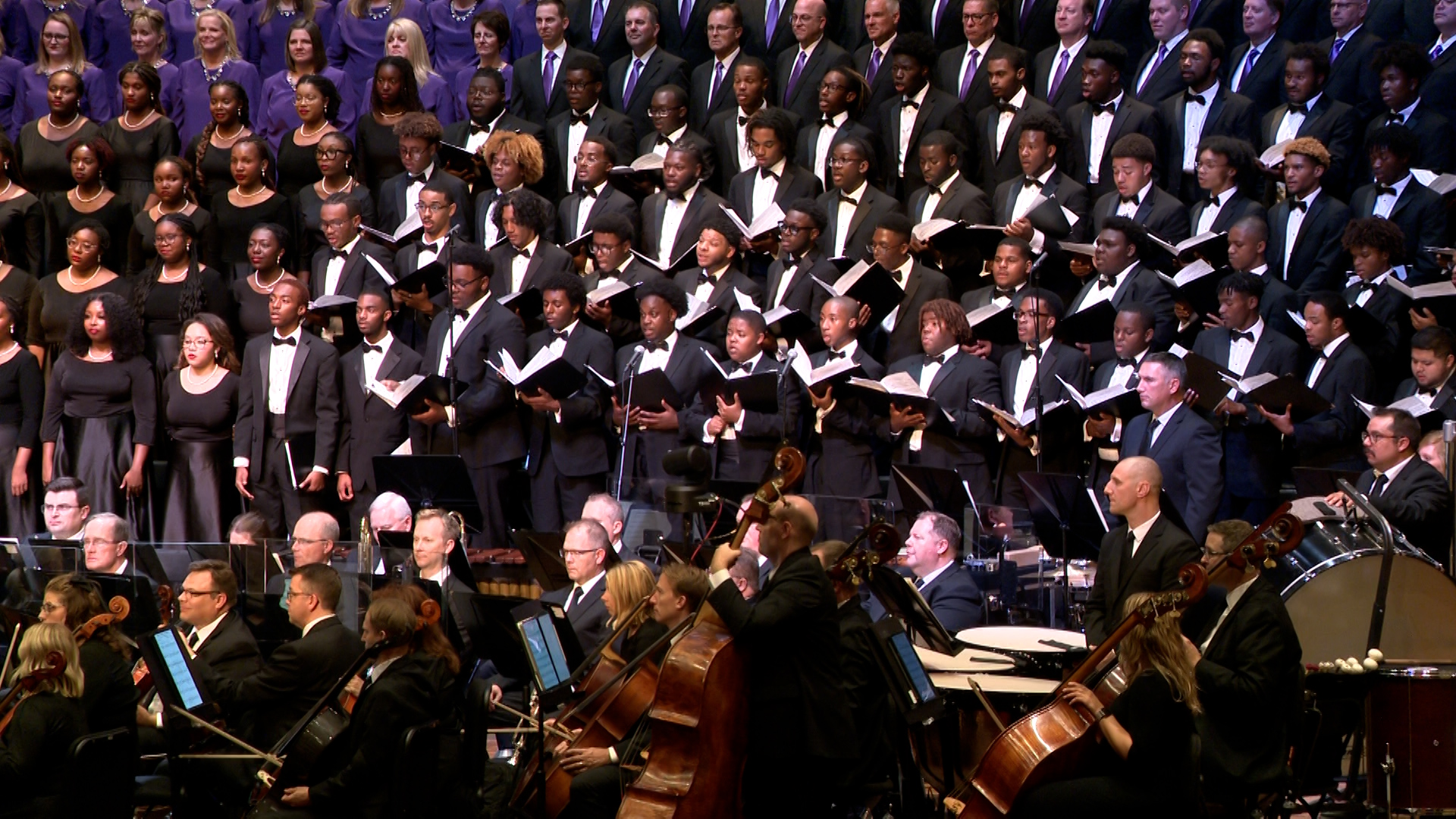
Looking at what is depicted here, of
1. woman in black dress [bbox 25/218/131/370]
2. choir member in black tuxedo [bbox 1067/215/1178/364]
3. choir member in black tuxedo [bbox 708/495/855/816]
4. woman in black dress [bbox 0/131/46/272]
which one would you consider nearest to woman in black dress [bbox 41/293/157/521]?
woman in black dress [bbox 25/218/131/370]

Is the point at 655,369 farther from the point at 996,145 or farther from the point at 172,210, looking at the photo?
the point at 172,210

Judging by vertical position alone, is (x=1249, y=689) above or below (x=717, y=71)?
below

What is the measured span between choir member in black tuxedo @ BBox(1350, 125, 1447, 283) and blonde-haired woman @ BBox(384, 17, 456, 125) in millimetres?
5493

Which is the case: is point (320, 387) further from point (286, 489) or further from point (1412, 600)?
point (1412, 600)

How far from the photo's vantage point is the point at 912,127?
399 inches

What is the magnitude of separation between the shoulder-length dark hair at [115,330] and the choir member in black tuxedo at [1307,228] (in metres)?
6.04

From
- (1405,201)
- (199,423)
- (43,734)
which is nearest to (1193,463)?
(1405,201)

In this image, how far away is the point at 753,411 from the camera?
878 cm

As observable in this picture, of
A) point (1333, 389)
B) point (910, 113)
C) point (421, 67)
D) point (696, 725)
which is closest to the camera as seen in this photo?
point (696, 725)

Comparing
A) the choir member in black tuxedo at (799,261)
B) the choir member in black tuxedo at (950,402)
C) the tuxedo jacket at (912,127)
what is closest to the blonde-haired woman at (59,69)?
the choir member in black tuxedo at (799,261)

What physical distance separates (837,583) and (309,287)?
5.51 m

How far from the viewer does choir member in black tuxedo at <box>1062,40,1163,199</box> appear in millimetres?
9828

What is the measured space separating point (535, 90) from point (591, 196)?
1183mm

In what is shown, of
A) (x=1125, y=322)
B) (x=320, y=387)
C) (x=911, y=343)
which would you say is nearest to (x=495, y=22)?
(x=320, y=387)
